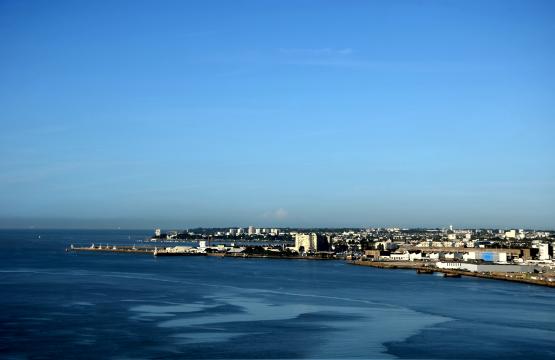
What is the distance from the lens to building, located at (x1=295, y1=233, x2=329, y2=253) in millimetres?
44750

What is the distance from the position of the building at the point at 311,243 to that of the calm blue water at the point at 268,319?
23.1 m

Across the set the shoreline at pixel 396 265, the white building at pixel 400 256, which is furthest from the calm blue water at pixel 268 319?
the white building at pixel 400 256

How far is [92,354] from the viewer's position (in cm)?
968

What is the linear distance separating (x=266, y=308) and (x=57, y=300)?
4647mm

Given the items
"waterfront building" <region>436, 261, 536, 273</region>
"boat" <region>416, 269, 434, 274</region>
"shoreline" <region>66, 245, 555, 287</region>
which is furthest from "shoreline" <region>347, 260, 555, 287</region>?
"waterfront building" <region>436, 261, 536, 273</region>

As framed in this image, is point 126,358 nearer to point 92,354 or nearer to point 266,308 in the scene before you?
point 92,354

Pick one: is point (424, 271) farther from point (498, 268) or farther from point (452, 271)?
point (498, 268)

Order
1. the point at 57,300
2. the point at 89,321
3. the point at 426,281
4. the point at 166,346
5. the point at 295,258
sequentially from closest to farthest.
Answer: the point at 166,346 → the point at 89,321 → the point at 57,300 → the point at 426,281 → the point at 295,258

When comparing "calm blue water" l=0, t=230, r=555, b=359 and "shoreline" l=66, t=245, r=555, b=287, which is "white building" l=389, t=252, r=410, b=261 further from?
"calm blue water" l=0, t=230, r=555, b=359

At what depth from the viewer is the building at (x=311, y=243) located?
44.8 metres

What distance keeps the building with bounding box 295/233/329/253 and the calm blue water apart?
23110mm

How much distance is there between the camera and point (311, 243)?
4512cm

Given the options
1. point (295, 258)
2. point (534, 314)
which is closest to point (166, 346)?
point (534, 314)

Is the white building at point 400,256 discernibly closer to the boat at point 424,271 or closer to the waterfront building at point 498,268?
the boat at point 424,271
